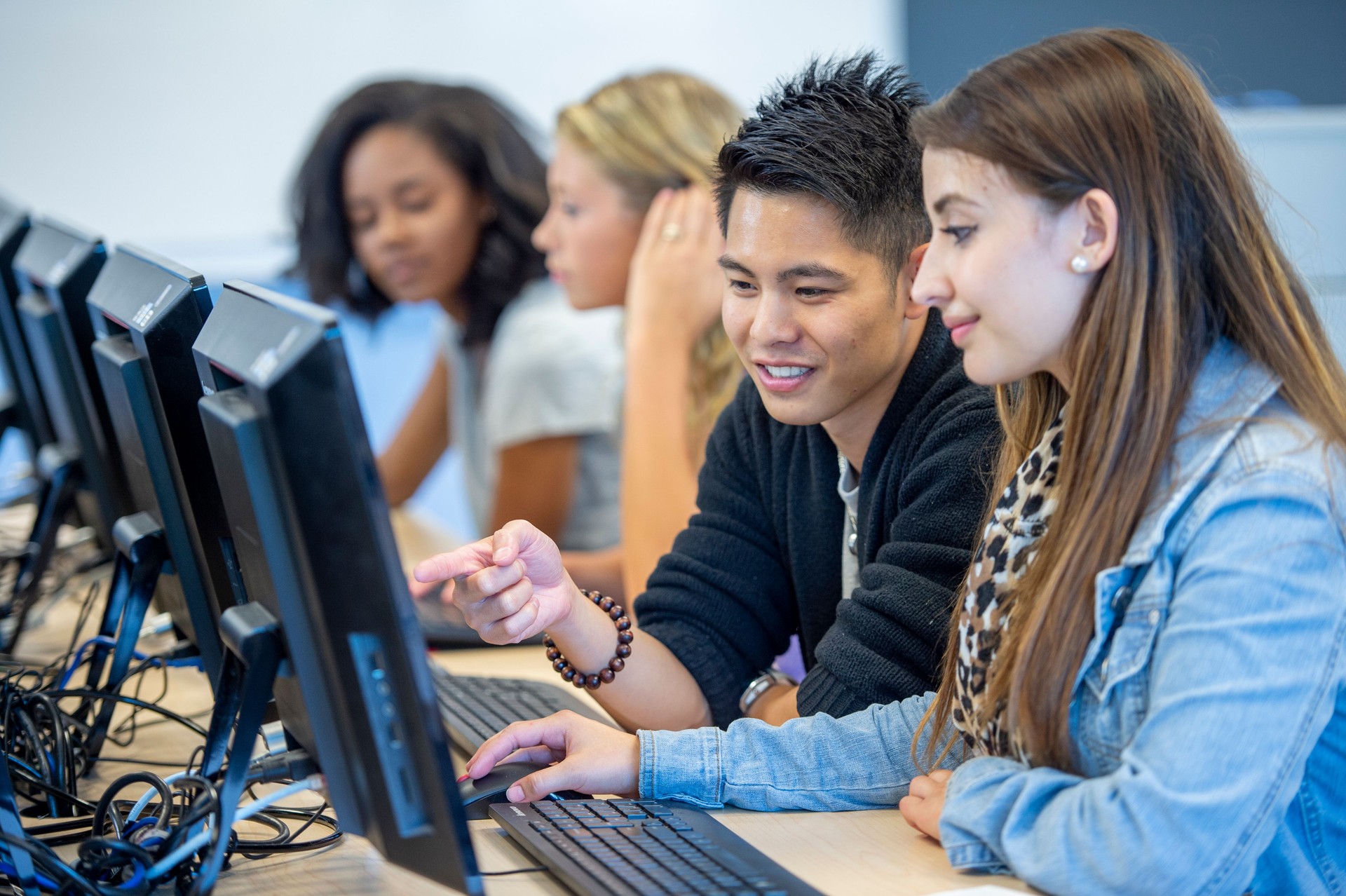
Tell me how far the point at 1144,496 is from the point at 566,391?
1389 mm

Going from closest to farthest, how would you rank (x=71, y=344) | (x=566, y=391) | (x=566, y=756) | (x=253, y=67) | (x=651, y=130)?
(x=566, y=756)
(x=71, y=344)
(x=651, y=130)
(x=566, y=391)
(x=253, y=67)

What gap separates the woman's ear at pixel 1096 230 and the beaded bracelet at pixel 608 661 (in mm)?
519

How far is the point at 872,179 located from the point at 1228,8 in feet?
9.22

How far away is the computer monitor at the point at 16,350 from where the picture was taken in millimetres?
1489

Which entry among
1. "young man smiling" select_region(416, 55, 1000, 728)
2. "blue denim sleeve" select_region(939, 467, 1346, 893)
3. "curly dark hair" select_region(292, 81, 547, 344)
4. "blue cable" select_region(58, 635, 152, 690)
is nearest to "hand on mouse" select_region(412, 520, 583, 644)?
"young man smiling" select_region(416, 55, 1000, 728)

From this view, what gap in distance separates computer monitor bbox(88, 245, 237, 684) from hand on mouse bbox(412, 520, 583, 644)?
0.16m

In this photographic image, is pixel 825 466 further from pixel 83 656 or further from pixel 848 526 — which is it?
pixel 83 656

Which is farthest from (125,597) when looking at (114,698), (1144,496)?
(1144,496)

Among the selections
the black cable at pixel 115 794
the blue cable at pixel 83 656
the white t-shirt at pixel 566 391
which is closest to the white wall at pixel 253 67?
the white t-shirt at pixel 566 391

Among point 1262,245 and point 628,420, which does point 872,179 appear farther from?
point 628,420

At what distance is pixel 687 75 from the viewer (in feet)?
6.28

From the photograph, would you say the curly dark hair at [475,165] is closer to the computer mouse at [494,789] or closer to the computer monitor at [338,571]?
the computer mouse at [494,789]

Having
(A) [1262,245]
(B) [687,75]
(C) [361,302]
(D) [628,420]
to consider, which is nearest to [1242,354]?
(A) [1262,245]

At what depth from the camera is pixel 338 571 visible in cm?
65
